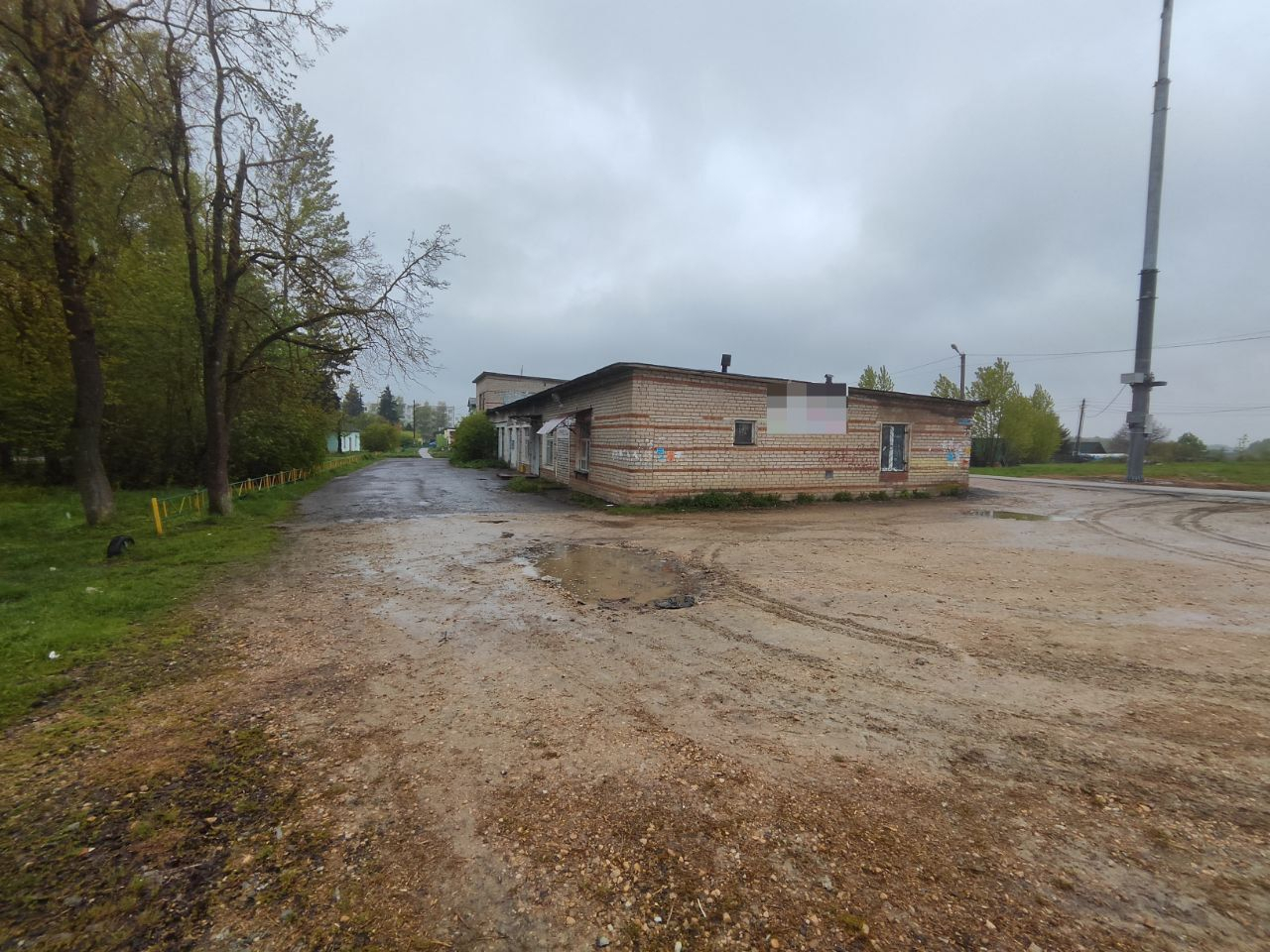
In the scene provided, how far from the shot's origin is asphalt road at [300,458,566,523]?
14.1 m

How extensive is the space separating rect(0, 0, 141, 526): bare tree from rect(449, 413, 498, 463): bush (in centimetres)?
2808

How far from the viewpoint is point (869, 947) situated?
76.0 inches

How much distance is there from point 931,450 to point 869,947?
19.9m

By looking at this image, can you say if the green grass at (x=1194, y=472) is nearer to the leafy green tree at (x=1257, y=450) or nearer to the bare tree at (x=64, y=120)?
the leafy green tree at (x=1257, y=450)

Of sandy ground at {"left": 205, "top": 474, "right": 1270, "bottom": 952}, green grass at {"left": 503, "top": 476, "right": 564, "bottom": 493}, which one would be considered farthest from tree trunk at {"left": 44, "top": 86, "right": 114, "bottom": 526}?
green grass at {"left": 503, "top": 476, "right": 564, "bottom": 493}

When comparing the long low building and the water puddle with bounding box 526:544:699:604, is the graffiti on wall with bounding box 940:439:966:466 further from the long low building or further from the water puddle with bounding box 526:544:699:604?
the water puddle with bounding box 526:544:699:604

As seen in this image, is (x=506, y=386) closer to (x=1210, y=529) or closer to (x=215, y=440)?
(x=215, y=440)

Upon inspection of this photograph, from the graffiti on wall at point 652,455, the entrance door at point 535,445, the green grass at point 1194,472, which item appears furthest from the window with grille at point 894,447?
the green grass at point 1194,472

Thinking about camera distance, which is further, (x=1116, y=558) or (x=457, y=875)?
(x=1116, y=558)

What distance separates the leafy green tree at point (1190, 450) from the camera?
33406 mm

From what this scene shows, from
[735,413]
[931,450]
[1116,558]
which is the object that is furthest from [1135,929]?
[931,450]

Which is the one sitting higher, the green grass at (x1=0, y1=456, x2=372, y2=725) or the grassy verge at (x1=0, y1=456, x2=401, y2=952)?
the green grass at (x1=0, y1=456, x2=372, y2=725)

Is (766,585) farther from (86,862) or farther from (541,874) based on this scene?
(86,862)

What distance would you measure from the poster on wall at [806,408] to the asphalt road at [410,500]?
23.5ft
